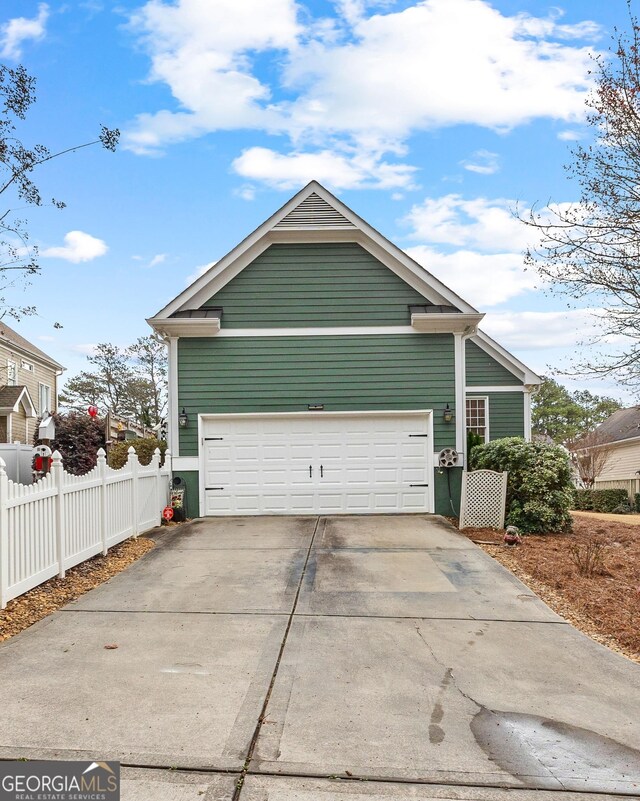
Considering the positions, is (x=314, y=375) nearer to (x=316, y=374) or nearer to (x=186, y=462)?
(x=316, y=374)

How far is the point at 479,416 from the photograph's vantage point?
18828mm

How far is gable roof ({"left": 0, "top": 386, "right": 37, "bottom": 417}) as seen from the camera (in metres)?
25.2

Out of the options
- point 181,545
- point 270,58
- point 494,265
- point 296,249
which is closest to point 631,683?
point 181,545

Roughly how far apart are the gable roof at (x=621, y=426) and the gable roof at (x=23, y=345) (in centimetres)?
2632

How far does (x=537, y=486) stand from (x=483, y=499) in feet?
3.17

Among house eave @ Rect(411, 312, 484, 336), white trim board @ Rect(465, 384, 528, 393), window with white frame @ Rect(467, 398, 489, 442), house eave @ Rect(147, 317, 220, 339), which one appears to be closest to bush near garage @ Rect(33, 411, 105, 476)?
house eave @ Rect(147, 317, 220, 339)

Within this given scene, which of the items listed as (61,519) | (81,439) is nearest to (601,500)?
(81,439)

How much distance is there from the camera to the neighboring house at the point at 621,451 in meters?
26.9

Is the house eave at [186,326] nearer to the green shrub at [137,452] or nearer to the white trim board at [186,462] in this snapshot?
the white trim board at [186,462]

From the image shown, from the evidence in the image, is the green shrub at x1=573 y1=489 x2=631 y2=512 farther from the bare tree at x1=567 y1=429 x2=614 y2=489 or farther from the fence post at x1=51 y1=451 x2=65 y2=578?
the fence post at x1=51 y1=451 x2=65 y2=578

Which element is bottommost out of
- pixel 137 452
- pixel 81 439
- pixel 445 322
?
pixel 137 452

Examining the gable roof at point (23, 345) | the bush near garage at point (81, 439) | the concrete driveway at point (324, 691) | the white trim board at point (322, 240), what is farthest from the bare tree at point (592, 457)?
the gable roof at point (23, 345)

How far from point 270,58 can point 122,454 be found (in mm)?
10913

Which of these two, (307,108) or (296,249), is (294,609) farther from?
(307,108)
